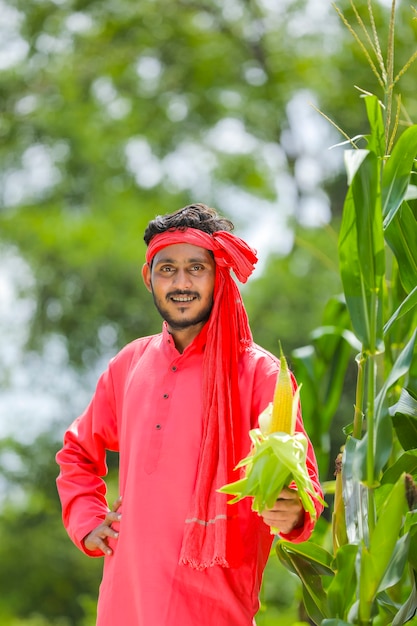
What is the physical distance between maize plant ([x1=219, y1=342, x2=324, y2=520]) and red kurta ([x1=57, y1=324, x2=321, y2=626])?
164 millimetres

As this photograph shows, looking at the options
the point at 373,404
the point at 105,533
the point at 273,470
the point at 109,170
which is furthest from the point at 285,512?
the point at 109,170

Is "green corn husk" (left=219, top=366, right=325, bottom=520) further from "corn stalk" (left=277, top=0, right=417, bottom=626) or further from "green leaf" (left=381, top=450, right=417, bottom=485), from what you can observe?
"green leaf" (left=381, top=450, right=417, bottom=485)

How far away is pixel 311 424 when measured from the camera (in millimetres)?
2861

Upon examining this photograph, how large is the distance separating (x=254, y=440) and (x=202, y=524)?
0.27 metres

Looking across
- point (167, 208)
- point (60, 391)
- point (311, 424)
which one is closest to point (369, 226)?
point (311, 424)

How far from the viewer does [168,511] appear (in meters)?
1.94

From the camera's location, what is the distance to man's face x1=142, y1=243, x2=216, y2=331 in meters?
2.04

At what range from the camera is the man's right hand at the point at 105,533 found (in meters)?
2.05

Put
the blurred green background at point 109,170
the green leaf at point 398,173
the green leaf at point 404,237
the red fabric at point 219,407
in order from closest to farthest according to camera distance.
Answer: the green leaf at point 398,173
the red fabric at point 219,407
the green leaf at point 404,237
the blurred green background at point 109,170

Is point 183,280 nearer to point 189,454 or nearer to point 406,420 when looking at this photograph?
point 189,454

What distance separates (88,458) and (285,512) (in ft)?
2.11

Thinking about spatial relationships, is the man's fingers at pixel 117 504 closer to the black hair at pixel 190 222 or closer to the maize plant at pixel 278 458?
the maize plant at pixel 278 458

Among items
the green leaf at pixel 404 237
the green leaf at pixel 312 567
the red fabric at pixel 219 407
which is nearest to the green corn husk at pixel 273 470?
the red fabric at pixel 219 407

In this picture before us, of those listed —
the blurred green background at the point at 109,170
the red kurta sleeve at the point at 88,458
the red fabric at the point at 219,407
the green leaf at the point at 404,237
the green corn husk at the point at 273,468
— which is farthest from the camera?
the blurred green background at the point at 109,170
